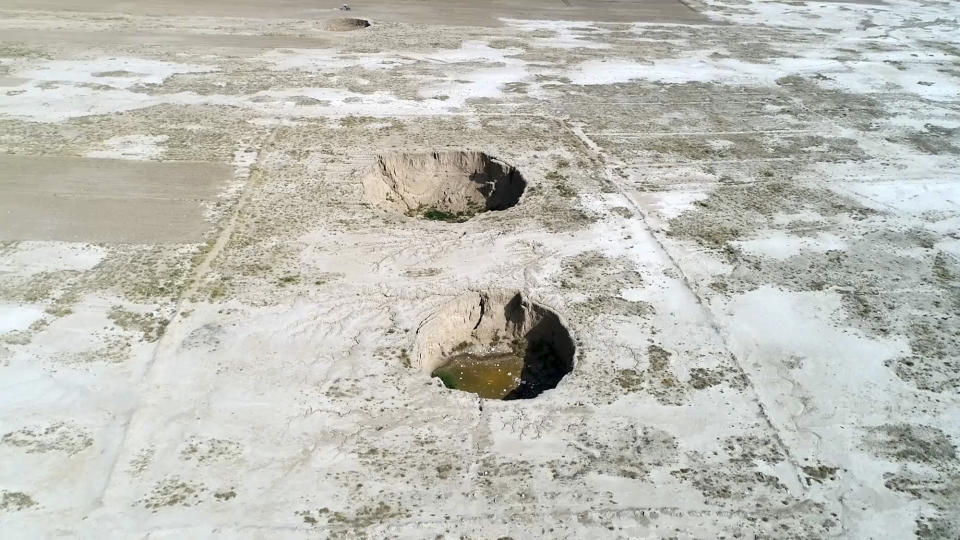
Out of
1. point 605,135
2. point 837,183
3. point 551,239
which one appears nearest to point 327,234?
point 551,239

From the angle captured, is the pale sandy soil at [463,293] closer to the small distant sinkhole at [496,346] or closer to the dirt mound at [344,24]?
the small distant sinkhole at [496,346]

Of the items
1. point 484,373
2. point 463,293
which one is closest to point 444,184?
point 463,293

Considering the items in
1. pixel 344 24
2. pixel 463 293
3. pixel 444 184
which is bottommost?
pixel 463 293

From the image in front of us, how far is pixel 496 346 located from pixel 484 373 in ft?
1.06

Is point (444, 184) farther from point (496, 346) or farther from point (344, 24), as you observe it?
point (344, 24)

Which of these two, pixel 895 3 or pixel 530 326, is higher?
pixel 895 3

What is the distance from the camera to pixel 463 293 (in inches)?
246

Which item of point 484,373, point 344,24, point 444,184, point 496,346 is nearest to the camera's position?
point 484,373

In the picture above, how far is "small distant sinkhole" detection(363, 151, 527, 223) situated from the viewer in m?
8.37

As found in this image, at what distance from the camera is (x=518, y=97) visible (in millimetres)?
10609

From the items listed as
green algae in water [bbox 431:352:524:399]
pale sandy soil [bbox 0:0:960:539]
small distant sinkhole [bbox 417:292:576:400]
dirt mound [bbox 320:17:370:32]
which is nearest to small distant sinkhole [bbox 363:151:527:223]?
pale sandy soil [bbox 0:0:960:539]

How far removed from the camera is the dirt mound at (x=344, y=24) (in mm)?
13705

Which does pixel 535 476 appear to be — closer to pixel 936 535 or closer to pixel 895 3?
pixel 936 535

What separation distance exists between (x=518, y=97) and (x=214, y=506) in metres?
7.67
